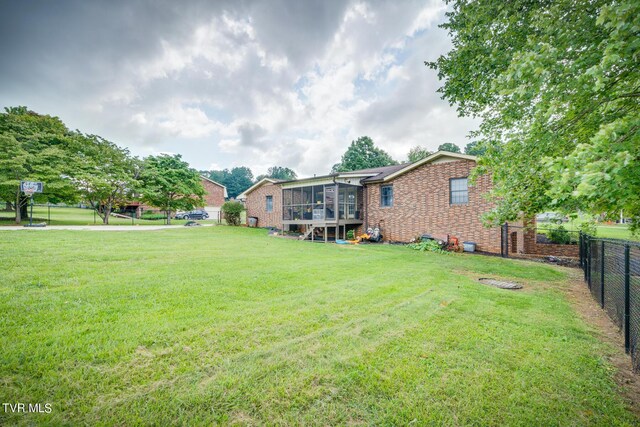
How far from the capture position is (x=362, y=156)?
151 feet

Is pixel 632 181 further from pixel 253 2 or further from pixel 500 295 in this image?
pixel 253 2

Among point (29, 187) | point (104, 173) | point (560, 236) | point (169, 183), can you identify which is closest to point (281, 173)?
point (169, 183)

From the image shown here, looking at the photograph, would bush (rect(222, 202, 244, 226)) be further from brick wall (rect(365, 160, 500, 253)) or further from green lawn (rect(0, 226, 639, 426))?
green lawn (rect(0, 226, 639, 426))

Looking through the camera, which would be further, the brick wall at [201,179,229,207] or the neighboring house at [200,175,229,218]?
the brick wall at [201,179,229,207]

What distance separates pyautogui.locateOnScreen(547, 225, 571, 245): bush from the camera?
1095cm

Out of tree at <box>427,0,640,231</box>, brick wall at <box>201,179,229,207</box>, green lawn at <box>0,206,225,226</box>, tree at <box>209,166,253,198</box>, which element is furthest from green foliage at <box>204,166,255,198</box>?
tree at <box>427,0,640,231</box>

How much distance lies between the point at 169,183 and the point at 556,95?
24842 mm

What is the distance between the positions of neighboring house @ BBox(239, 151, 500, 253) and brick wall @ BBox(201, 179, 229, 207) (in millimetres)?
23443

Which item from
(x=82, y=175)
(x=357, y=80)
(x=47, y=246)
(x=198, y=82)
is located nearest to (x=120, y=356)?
(x=47, y=246)

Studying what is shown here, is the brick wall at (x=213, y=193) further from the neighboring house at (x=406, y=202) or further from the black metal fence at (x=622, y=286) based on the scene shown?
the black metal fence at (x=622, y=286)

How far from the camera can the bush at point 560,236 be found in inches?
431

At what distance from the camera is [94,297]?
4.38 metres

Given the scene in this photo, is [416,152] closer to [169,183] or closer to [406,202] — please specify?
[406,202]

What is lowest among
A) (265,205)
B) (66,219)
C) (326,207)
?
(66,219)
